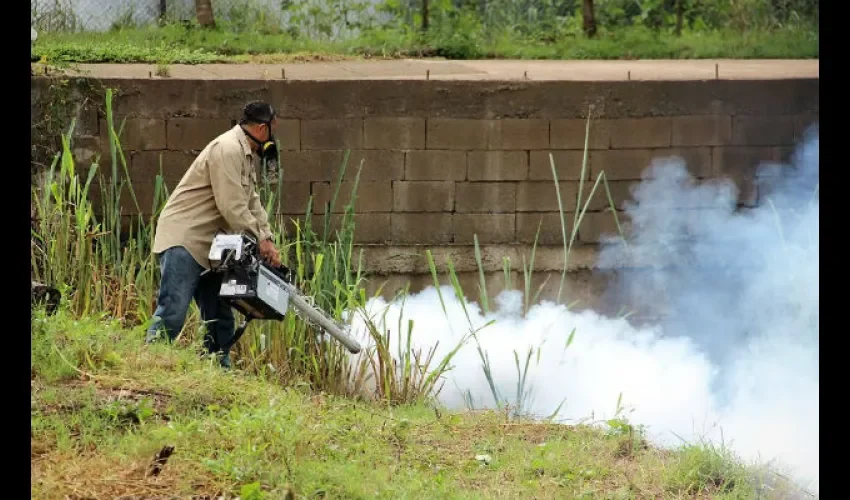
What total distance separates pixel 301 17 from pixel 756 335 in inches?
187

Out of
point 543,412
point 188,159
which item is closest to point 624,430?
point 543,412

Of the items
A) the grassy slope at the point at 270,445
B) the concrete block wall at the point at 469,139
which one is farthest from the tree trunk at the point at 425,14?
the grassy slope at the point at 270,445

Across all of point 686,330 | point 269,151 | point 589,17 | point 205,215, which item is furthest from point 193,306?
point 589,17

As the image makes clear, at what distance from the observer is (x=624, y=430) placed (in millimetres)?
5914

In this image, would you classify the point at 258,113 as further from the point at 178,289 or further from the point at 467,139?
the point at 467,139

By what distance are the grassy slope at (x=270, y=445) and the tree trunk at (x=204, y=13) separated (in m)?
4.47

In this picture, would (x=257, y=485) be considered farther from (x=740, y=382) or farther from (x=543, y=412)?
(x=740, y=382)

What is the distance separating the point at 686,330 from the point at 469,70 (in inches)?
92.1

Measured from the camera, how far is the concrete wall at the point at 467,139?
8039mm

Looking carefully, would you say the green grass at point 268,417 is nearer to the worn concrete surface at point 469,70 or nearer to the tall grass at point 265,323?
the tall grass at point 265,323

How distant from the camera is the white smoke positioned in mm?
6820

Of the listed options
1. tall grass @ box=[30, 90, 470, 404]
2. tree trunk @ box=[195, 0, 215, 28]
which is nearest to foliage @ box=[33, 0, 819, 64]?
tree trunk @ box=[195, 0, 215, 28]

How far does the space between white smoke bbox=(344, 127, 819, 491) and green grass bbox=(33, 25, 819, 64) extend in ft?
7.72

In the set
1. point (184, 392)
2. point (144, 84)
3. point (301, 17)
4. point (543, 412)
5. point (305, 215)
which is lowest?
point (543, 412)
